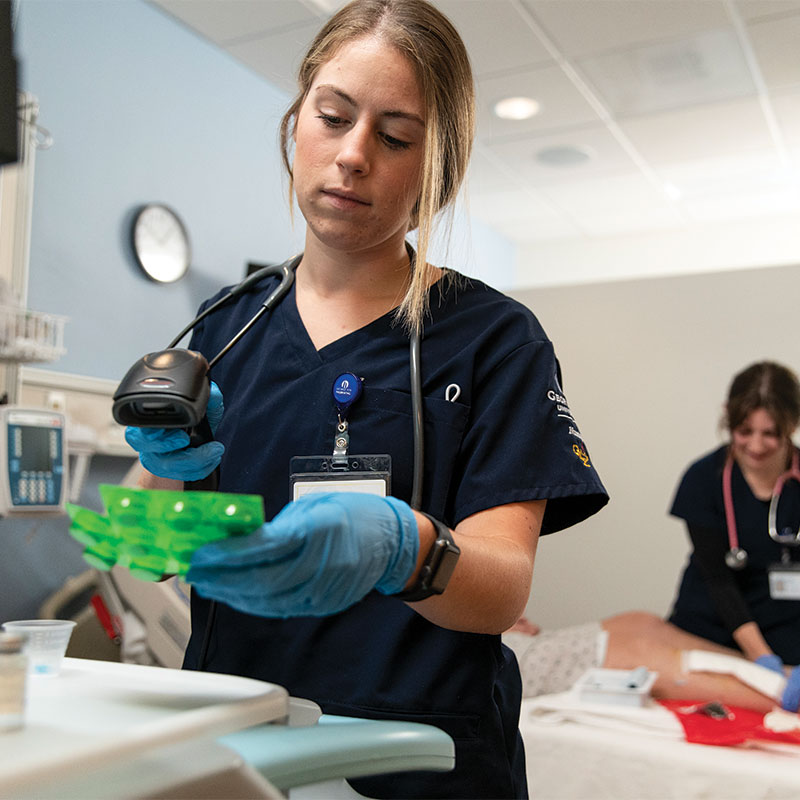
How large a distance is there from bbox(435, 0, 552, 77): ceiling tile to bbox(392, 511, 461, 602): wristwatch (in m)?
2.76

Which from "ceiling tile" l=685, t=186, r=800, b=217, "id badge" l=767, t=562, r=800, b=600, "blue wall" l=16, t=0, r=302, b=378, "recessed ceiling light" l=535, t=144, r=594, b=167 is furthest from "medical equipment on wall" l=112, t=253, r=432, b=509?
"ceiling tile" l=685, t=186, r=800, b=217

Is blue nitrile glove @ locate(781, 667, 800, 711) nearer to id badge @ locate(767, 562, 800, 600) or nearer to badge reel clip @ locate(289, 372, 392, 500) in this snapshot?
id badge @ locate(767, 562, 800, 600)

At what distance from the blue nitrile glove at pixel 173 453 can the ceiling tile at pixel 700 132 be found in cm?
353

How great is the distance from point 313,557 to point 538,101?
3.53 meters

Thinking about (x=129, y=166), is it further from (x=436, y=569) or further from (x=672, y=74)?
(x=436, y=569)

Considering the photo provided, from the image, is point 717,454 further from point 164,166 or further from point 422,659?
point 422,659

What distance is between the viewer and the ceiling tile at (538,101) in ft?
11.5

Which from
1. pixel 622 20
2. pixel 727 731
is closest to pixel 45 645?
pixel 727 731

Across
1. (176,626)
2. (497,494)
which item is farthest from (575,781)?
(497,494)

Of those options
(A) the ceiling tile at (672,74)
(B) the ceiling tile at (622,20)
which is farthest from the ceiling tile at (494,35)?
(A) the ceiling tile at (672,74)

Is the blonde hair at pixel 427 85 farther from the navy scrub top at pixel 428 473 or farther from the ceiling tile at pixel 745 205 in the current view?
the ceiling tile at pixel 745 205

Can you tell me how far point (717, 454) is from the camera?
2.95 m

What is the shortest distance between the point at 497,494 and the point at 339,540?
0.29 meters

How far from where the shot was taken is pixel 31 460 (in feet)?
5.99
